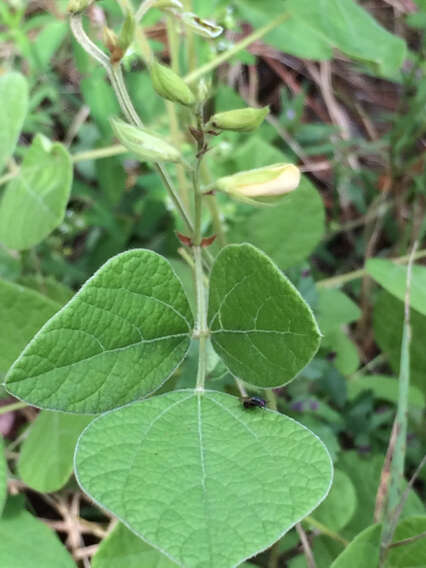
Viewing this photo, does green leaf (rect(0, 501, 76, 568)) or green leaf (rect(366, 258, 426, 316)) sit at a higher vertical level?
green leaf (rect(366, 258, 426, 316))

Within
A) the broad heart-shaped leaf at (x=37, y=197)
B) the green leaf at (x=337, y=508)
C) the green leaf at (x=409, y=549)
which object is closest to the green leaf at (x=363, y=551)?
the green leaf at (x=409, y=549)

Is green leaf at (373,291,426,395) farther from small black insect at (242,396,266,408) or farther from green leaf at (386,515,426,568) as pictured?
small black insect at (242,396,266,408)

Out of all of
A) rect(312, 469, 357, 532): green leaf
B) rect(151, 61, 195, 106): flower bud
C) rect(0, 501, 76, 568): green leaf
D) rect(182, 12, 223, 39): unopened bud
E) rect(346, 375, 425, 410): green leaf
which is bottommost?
rect(346, 375, 425, 410): green leaf

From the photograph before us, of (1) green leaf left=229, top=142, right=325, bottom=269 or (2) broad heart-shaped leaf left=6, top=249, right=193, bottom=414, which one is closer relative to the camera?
(2) broad heart-shaped leaf left=6, top=249, right=193, bottom=414

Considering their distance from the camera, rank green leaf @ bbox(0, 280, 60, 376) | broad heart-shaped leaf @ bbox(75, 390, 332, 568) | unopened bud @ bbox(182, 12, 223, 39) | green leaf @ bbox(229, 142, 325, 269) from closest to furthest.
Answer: broad heart-shaped leaf @ bbox(75, 390, 332, 568), unopened bud @ bbox(182, 12, 223, 39), green leaf @ bbox(0, 280, 60, 376), green leaf @ bbox(229, 142, 325, 269)

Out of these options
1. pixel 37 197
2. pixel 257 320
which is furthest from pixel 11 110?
pixel 257 320

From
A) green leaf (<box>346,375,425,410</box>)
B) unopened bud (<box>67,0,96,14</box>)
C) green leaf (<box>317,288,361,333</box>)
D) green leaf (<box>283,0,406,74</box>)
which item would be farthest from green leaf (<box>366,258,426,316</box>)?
unopened bud (<box>67,0,96,14</box>)
